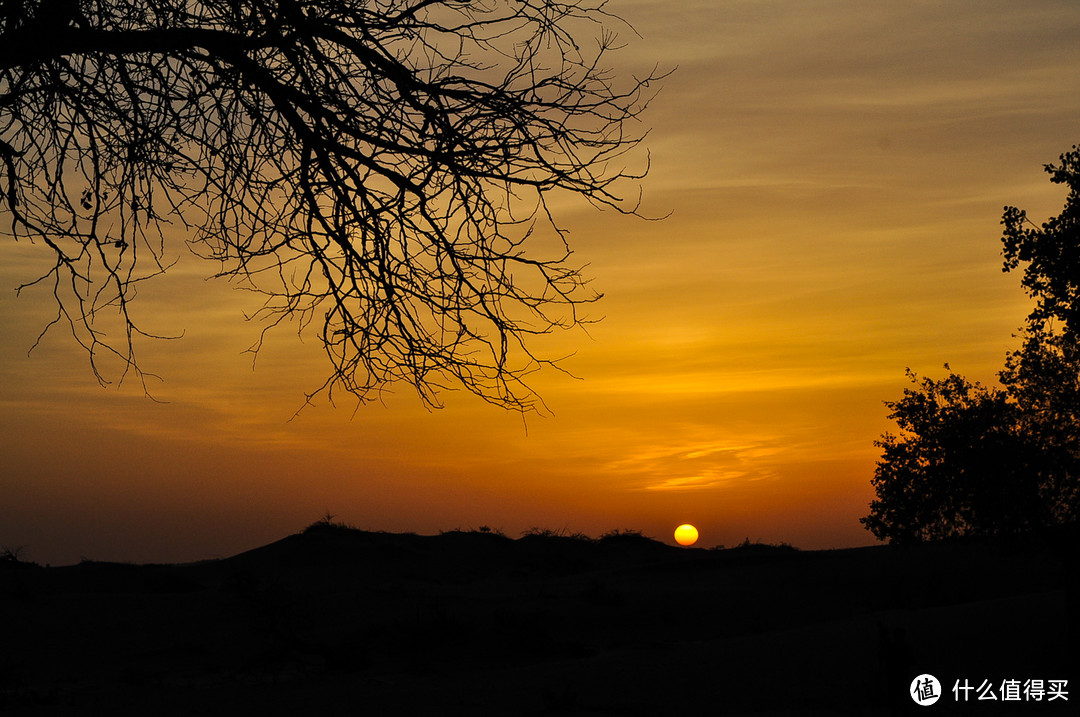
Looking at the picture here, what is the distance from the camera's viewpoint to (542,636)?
57.8 ft

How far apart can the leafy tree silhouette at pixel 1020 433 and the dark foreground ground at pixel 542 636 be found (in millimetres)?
848

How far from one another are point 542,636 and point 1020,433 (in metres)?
8.32

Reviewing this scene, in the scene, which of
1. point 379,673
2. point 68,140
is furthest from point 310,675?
point 68,140

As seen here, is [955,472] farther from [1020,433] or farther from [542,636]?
[542,636]

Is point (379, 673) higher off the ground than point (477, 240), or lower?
lower

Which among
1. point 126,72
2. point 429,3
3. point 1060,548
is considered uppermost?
point 429,3

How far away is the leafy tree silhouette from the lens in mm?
14641

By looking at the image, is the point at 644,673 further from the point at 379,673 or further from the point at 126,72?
the point at 126,72

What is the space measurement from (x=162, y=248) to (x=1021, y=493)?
12772mm

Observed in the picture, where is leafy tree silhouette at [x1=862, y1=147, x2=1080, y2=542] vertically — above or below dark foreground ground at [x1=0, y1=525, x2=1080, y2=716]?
above

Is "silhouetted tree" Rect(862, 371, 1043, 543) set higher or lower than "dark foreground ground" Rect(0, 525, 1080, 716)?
higher

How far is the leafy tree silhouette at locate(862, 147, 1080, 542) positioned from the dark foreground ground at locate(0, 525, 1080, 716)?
85 cm

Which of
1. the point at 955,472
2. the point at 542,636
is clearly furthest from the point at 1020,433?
the point at 542,636

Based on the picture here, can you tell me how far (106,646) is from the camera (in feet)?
59.9
